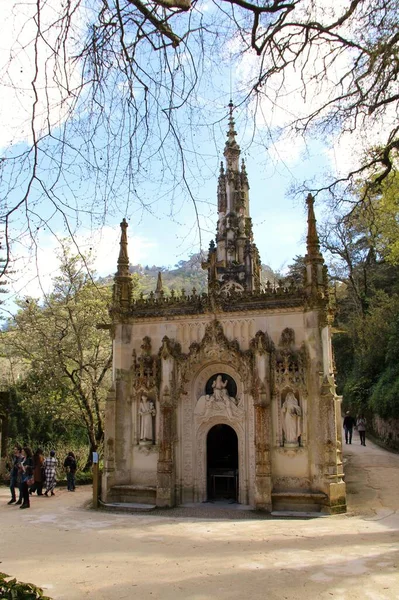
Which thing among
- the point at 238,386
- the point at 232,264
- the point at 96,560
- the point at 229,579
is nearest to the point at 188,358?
the point at 238,386

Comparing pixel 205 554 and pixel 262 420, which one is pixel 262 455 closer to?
pixel 262 420

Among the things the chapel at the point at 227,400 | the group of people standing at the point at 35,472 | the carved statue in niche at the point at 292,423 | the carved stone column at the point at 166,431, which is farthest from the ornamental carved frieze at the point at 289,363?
the group of people standing at the point at 35,472

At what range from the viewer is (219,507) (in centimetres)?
1541

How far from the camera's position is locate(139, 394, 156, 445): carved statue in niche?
1645cm

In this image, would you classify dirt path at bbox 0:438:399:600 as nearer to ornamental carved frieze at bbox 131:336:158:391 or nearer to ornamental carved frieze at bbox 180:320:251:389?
ornamental carved frieze at bbox 131:336:158:391

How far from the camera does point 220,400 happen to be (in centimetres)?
1616

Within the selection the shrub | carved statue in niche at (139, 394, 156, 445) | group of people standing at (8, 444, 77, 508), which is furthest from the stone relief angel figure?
the shrub

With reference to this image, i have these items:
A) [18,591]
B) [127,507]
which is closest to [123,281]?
[127,507]

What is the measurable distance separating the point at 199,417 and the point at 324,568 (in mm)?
8488

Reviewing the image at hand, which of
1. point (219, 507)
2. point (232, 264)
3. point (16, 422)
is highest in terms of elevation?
point (232, 264)

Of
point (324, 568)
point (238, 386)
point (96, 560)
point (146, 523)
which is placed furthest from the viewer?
point (238, 386)

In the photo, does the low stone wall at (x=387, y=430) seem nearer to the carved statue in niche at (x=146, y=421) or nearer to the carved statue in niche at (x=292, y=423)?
the carved statue in niche at (x=292, y=423)

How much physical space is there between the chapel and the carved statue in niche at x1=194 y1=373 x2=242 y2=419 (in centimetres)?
3

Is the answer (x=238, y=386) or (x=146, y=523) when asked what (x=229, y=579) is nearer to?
(x=146, y=523)
